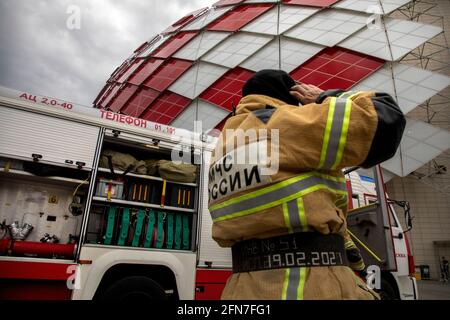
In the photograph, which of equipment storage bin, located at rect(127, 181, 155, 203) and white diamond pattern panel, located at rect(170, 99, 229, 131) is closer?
equipment storage bin, located at rect(127, 181, 155, 203)

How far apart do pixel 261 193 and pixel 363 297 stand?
19.4 inches

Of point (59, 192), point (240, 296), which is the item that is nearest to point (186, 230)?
point (59, 192)

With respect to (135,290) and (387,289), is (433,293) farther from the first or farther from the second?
(135,290)

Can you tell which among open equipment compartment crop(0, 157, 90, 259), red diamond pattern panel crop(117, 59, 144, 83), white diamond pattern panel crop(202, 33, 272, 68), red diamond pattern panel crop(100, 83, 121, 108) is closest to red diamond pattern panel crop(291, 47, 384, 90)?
white diamond pattern panel crop(202, 33, 272, 68)

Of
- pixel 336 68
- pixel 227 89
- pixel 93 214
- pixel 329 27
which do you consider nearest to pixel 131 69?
pixel 227 89

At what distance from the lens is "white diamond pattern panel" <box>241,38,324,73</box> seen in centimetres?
1480

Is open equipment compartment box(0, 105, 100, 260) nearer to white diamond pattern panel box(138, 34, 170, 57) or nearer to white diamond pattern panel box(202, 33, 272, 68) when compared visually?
white diamond pattern panel box(202, 33, 272, 68)

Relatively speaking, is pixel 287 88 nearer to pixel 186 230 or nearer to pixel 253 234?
pixel 253 234

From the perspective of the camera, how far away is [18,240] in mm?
3268

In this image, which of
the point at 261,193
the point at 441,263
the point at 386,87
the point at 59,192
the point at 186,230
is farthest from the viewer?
the point at 441,263

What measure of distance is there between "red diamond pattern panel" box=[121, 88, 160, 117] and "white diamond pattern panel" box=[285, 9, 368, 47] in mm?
8633

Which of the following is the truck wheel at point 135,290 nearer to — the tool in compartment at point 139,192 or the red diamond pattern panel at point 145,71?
the tool in compartment at point 139,192

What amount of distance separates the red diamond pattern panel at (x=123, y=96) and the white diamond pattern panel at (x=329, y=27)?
11439 millimetres

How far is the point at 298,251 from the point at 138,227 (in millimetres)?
2990
